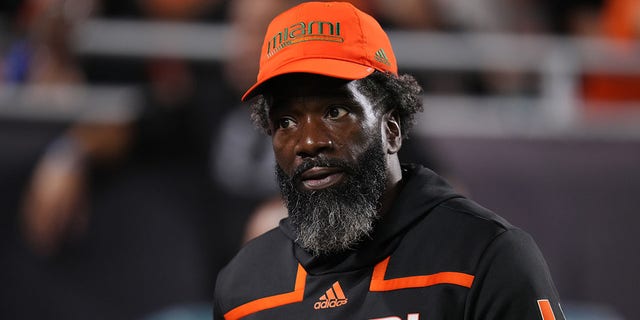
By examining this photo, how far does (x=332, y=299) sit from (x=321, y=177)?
0.71ft

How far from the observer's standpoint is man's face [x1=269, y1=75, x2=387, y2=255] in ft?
5.77

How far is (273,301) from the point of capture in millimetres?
1861

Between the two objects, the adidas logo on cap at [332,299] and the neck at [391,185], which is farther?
the neck at [391,185]

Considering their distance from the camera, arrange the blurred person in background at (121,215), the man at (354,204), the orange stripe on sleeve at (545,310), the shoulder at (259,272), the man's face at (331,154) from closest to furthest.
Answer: the orange stripe on sleeve at (545,310) → the man at (354,204) → the man's face at (331,154) → the shoulder at (259,272) → the blurred person in background at (121,215)

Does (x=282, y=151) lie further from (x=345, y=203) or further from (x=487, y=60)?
(x=487, y=60)

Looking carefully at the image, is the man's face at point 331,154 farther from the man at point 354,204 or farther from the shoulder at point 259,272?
the shoulder at point 259,272

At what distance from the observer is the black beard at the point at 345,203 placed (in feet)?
5.82

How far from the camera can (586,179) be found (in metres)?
4.04

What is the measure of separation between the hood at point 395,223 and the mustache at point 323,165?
0.37ft

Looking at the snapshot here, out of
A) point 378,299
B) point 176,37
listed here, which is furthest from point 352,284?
point 176,37

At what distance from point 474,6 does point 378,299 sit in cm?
296

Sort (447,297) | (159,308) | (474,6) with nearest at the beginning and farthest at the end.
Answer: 1. (447,297)
2. (159,308)
3. (474,6)

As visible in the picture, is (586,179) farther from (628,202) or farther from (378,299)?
(378,299)

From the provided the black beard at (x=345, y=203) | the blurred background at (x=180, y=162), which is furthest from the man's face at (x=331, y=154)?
the blurred background at (x=180, y=162)
